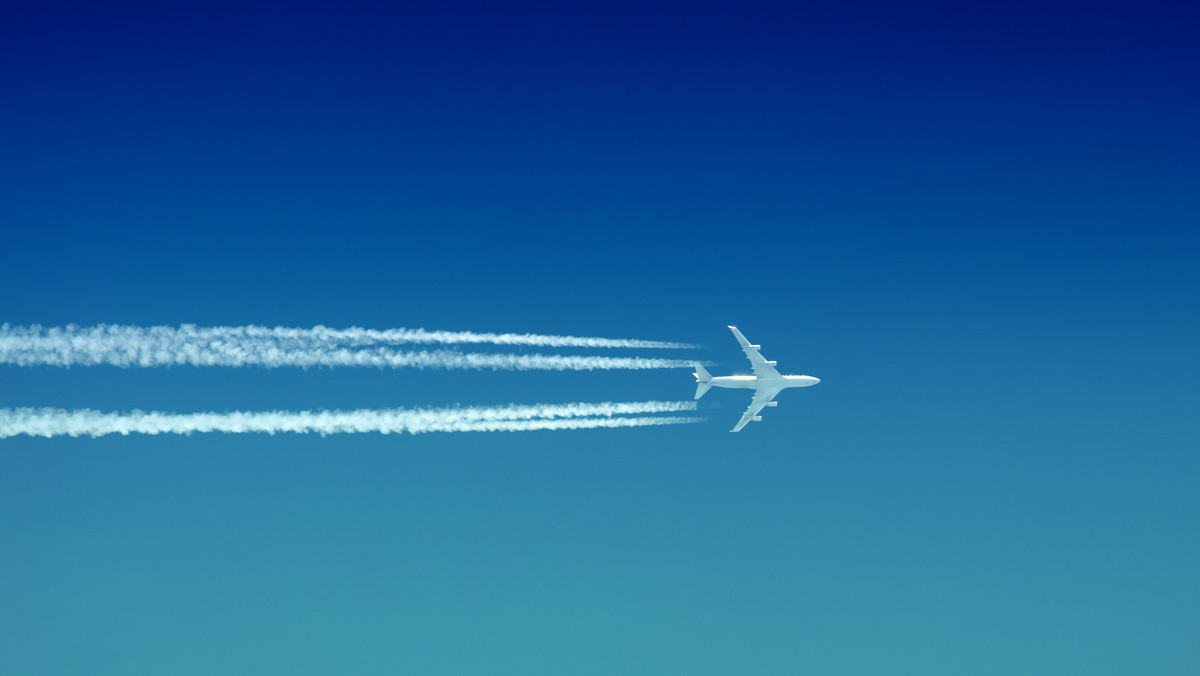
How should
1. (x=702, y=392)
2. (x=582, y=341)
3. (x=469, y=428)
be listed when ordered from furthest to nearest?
(x=702, y=392) → (x=582, y=341) → (x=469, y=428)

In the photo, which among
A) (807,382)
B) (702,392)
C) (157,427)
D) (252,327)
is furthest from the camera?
(807,382)

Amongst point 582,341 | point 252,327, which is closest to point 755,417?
point 582,341

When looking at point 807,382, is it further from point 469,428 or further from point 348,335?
point 348,335

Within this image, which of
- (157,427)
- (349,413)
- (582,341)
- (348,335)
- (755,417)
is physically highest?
(755,417)

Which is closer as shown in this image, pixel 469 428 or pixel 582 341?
pixel 469 428
